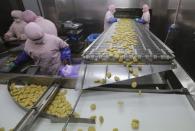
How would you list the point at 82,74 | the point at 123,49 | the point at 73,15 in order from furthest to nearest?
the point at 73,15 < the point at 123,49 < the point at 82,74

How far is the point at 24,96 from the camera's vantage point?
0.98 m

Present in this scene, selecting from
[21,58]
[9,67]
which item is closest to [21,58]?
[21,58]

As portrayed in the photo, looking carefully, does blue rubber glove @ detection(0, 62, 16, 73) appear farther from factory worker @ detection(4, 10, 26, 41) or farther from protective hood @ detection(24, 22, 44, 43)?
factory worker @ detection(4, 10, 26, 41)

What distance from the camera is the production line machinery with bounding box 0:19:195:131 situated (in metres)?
0.78

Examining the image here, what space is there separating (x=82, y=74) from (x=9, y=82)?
0.55 meters

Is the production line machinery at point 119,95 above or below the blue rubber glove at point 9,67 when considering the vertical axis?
above

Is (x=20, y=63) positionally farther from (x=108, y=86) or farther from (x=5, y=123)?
(x=108, y=86)

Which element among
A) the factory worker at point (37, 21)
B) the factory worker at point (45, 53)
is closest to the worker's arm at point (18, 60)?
the factory worker at point (45, 53)

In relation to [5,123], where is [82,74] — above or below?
above

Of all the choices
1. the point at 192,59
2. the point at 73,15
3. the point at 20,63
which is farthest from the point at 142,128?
the point at 73,15

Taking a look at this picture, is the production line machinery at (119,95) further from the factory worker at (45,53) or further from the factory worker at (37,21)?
the factory worker at (37,21)

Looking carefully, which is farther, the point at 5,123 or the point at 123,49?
the point at 123,49

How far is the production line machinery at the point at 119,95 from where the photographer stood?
30.6 inches

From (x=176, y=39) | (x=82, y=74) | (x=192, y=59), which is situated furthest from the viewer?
(x=176, y=39)
